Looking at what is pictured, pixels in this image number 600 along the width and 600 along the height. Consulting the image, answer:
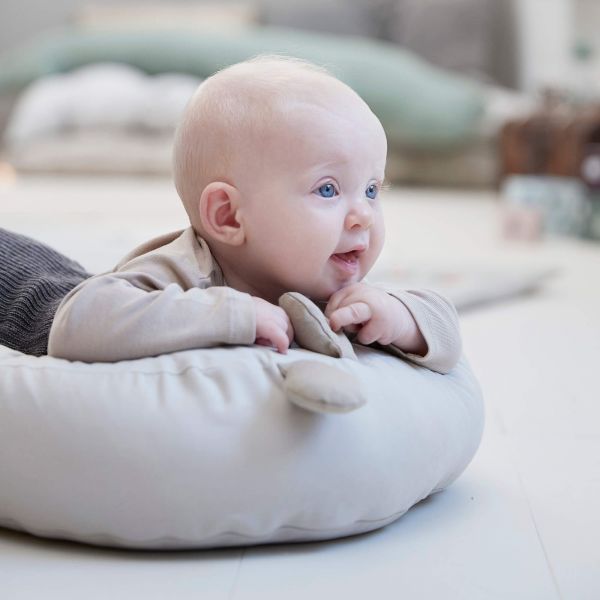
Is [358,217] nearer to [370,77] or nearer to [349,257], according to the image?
[349,257]

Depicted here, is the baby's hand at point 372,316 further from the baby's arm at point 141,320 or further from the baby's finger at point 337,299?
the baby's arm at point 141,320

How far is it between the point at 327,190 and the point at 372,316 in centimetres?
14

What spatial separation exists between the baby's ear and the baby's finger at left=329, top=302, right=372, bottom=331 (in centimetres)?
14

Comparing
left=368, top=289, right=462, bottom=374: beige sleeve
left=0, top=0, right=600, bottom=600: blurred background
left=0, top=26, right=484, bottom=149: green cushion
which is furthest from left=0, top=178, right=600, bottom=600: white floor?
left=0, top=26, right=484, bottom=149: green cushion

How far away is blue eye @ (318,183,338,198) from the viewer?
110 cm

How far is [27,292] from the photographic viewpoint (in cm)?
129

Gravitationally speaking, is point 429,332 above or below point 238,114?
below

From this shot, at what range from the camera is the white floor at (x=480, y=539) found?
3.01 feet

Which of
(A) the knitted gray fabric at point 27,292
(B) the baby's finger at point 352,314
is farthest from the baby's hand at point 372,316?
(A) the knitted gray fabric at point 27,292

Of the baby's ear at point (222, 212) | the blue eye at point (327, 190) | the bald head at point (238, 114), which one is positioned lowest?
the baby's ear at point (222, 212)

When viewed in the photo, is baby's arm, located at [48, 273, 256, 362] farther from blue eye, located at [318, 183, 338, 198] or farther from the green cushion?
the green cushion

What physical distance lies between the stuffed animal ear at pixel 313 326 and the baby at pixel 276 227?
11 millimetres

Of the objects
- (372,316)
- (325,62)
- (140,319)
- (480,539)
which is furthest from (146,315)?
(325,62)

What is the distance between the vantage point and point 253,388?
994 mm
